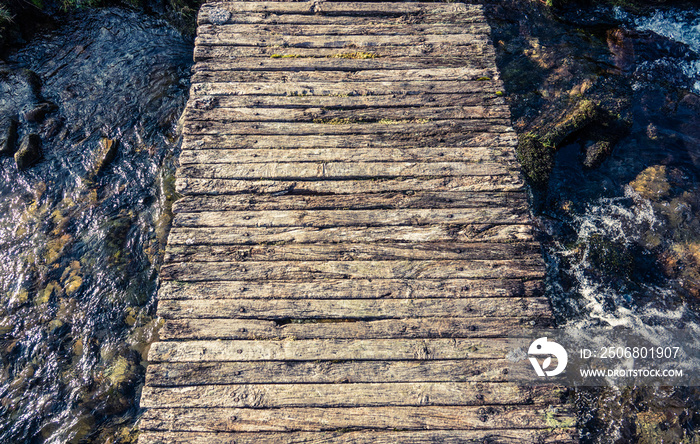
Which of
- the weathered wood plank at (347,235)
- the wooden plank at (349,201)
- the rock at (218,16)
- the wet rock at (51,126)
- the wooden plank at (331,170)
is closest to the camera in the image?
the weathered wood plank at (347,235)

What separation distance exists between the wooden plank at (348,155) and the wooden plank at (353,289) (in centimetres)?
141

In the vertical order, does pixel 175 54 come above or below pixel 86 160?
above

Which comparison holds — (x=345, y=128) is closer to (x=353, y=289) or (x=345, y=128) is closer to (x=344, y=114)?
(x=344, y=114)

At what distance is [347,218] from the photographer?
4.23 m

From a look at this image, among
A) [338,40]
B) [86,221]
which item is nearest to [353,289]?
[338,40]

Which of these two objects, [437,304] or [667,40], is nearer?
[437,304]

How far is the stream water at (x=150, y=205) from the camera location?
17.5ft

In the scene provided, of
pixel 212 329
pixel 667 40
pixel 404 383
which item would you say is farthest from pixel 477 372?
pixel 667 40

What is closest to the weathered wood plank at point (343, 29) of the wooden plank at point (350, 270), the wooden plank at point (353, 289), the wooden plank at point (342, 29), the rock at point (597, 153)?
the wooden plank at point (342, 29)

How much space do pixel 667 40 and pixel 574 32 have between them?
1.84 m

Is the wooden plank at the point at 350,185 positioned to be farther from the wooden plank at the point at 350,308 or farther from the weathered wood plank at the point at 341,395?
the weathered wood plank at the point at 341,395

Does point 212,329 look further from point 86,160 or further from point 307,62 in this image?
point 86,160

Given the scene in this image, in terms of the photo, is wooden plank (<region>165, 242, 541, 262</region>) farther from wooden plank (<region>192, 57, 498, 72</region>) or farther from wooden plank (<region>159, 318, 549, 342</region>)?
wooden plank (<region>192, 57, 498, 72</region>)

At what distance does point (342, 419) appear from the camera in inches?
135
